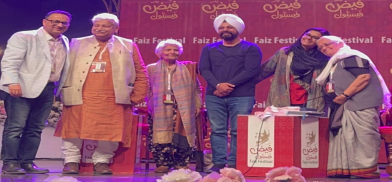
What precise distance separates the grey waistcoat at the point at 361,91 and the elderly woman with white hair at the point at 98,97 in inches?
65.4

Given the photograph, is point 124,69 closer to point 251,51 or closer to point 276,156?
point 251,51

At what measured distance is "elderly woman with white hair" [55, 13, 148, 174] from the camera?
430 centimetres

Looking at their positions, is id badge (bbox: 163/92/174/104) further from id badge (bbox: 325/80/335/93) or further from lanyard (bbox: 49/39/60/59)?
id badge (bbox: 325/80/335/93)

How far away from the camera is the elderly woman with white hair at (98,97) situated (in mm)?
4305

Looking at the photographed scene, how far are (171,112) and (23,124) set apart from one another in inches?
49.5

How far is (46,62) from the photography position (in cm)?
428

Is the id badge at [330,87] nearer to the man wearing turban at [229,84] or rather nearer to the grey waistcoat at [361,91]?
the grey waistcoat at [361,91]

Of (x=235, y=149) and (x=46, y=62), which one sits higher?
(x=46, y=62)

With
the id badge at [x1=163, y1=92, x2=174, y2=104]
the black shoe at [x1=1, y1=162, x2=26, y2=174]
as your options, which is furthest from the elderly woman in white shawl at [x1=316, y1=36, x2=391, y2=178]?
the black shoe at [x1=1, y1=162, x2=26, y2=174]

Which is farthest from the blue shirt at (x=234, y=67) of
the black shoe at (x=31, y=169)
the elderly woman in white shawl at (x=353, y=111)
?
the black shoe at (x=31, y=169)

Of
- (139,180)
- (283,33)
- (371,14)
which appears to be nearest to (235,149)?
(139,180)

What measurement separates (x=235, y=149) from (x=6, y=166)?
1.89m

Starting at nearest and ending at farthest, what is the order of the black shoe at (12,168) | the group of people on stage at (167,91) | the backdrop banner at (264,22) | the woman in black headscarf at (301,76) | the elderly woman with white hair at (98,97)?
the black shoe at (12,168) → the group of people on stage at (167,91) → the elderly woman with white hair at (98,97) → the woman in black headscarf at (301,76) → the backdrop banner at (264,22)

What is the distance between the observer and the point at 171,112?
15.3ft
